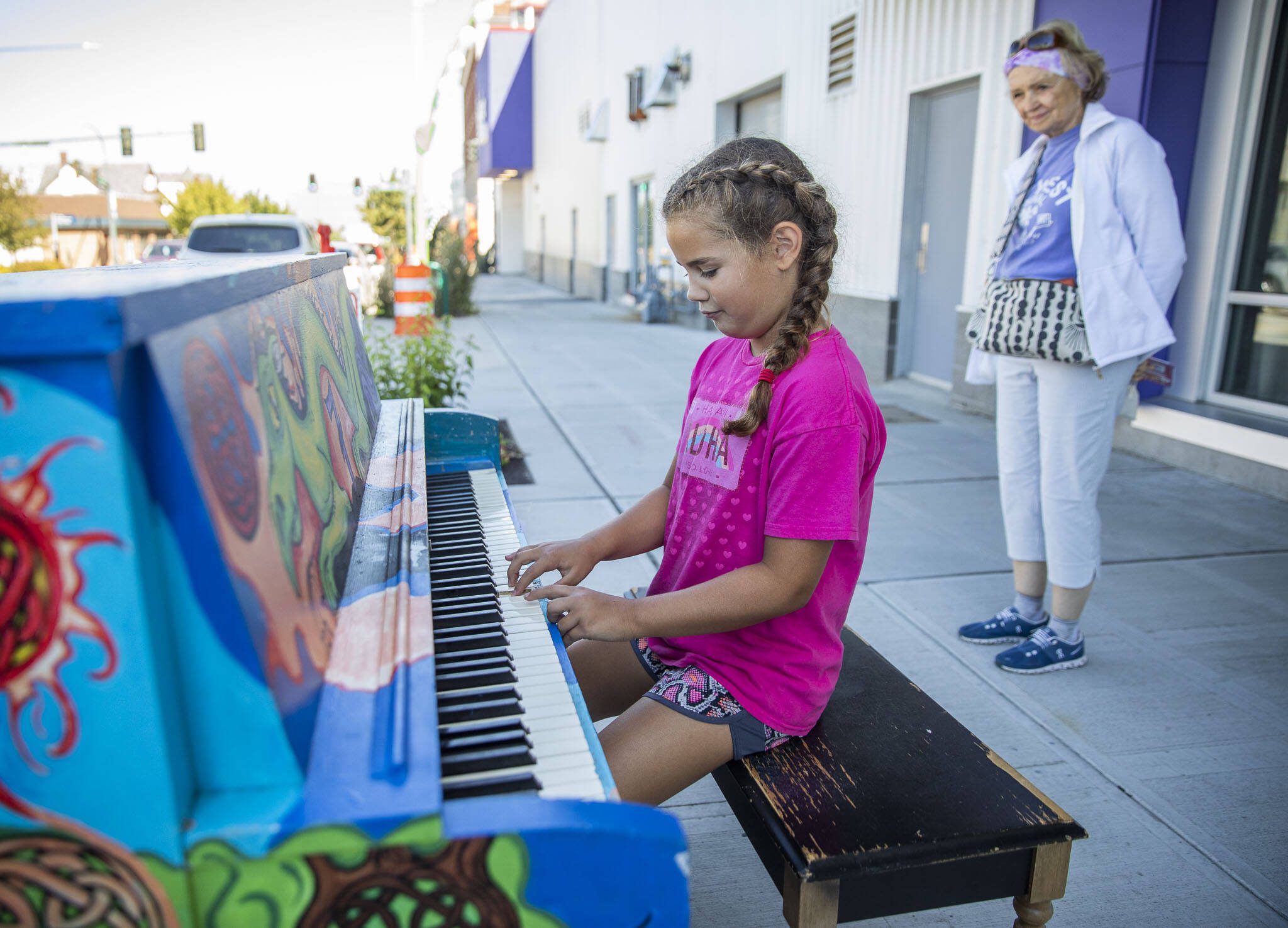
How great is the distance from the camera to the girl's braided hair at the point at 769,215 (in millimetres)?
1691

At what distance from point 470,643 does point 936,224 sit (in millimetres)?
7982

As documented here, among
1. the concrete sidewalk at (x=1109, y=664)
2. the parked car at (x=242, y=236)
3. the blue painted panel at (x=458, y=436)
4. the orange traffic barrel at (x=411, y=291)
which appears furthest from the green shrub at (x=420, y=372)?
the parked car at (x=242, y=236)

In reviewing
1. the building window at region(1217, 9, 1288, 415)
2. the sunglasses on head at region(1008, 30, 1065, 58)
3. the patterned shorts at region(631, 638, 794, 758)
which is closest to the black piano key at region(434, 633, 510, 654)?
the patterned shorts at region(631, 638, 794, 758)

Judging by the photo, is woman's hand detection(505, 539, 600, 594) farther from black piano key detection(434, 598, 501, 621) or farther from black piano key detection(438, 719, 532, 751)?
black piano key detection(438, 719, 532, 751)

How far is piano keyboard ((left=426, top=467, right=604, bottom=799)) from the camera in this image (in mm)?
1150

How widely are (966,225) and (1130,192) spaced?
5301mm

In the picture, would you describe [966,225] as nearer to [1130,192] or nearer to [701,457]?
[1130,192]

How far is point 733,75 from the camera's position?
1301cm

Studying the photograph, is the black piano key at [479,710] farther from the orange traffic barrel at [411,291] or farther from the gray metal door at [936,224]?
the orange traffic barrel at [411,291]

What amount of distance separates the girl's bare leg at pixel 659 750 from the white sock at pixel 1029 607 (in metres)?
2.15

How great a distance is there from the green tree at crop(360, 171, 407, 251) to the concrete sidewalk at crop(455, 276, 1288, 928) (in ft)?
158

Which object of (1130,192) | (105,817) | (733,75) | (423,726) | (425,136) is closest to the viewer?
(105,817)

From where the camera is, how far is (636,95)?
17922 millimetres

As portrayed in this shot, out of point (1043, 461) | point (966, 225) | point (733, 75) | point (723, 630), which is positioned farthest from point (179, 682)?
point (733, 75)
